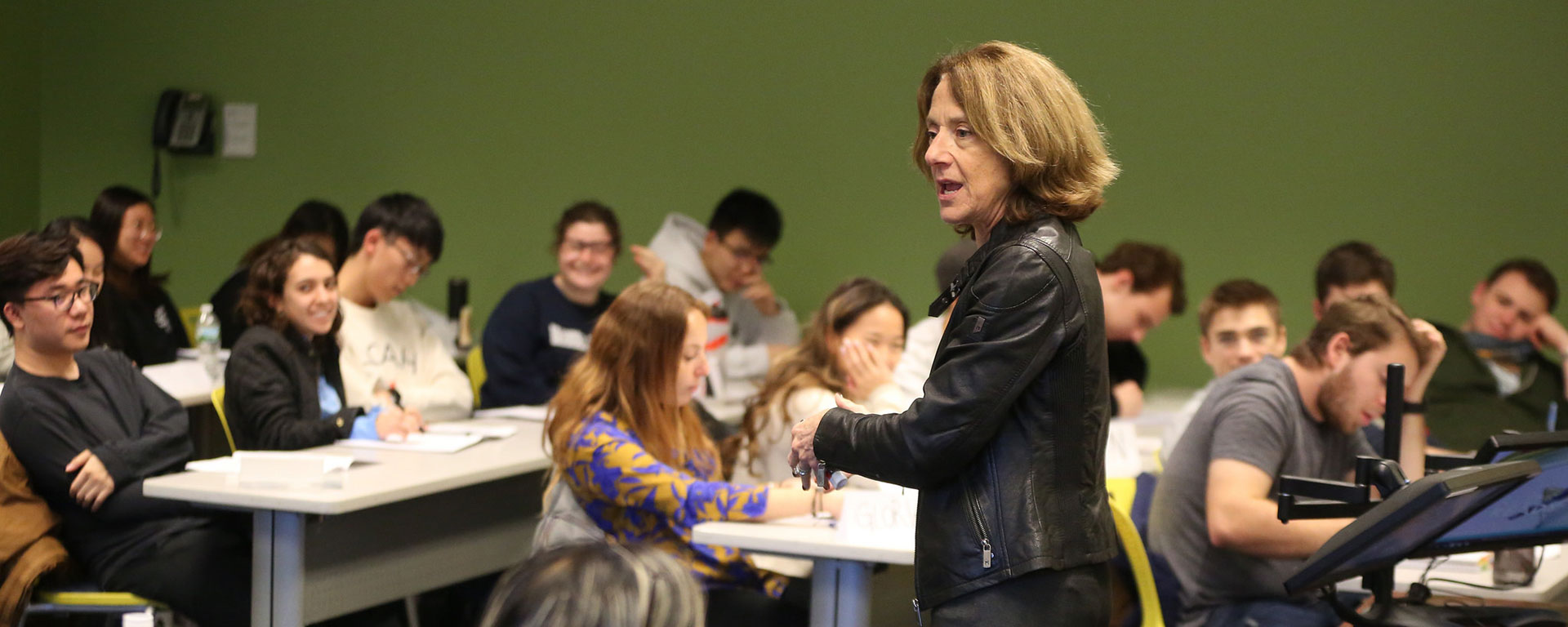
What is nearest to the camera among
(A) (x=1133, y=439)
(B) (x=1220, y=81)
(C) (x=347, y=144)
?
(A) (x=1133, y=439)

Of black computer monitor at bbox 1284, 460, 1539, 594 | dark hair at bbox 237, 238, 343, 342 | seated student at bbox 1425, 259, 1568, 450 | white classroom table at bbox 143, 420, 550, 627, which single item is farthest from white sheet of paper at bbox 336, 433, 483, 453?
seated student at bbox 1425, 259, 1568, 450

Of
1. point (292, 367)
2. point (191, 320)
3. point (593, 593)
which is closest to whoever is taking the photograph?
point (593, 593)

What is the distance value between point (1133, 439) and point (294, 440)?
2.14 metres

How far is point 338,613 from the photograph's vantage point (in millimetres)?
3059

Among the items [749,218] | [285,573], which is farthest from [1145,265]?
[285,573]

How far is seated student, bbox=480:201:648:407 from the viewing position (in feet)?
15.4

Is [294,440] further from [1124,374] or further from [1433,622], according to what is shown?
[1124,374]

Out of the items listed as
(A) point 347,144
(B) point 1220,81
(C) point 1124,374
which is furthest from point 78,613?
(B) point 1220,81

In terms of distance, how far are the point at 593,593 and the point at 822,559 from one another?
1.58 meters

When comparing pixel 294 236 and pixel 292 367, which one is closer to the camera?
pixel 292 367

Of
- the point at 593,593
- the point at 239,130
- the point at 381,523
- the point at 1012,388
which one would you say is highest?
the point at 239,130

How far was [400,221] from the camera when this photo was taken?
4105mm

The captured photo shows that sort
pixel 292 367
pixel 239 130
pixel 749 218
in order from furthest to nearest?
pixel 239 130
pixel 749 218
pixel 292 367

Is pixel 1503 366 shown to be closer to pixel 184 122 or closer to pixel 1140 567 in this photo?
pixel 1140 567
